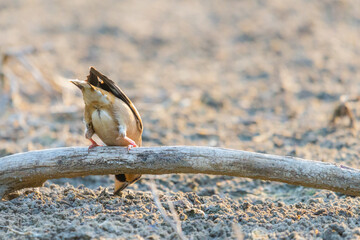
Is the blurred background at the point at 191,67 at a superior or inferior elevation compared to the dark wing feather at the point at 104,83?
superior

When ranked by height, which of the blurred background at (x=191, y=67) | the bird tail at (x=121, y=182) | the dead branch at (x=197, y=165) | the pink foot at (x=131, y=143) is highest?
the blurred background at (x=191, y=67)

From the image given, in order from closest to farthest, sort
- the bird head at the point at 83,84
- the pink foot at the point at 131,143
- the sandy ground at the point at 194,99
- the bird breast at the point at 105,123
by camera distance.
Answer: the sandy ground at the point at 194,99 < the pink foot at the point at 131,143 < the bird head at the point at 83,84 < the bird breast at the point at 105,123

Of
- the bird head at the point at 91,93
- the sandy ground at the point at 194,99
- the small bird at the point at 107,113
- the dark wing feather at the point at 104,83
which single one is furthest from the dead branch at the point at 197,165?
the dark wing feather at the point at 104,83

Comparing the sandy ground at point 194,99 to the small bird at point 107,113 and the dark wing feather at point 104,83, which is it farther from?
the dark wing feather at point 104,83

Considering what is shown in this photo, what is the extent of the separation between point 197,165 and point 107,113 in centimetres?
99

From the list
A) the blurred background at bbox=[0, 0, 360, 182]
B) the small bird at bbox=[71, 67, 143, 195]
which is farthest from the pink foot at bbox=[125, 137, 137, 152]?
the blurred background at bbox=[0, 0, 360, 182]

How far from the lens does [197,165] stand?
12.6 ft

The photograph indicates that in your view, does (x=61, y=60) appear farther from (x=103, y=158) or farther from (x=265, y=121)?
(x=103, y=158)

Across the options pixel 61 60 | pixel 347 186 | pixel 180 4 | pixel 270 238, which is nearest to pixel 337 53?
pixel 180 4

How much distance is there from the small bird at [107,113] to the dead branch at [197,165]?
195 millimetres

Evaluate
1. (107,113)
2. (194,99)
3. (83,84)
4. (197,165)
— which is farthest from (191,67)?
(197,165)

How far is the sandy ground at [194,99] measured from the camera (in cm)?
372

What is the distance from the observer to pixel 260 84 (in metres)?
9.30

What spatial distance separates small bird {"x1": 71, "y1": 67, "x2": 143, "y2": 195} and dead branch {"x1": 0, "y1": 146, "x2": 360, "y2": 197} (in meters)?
0.19
